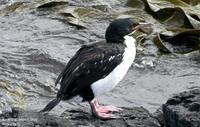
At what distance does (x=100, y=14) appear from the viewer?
478 inches

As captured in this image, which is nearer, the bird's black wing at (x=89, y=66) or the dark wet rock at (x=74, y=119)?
the dark wet rock at (x=74, y=119)

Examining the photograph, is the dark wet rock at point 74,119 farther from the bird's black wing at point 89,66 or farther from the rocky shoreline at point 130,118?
the bird's black wing at point 89,66

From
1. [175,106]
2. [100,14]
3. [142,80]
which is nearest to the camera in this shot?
[175,106]

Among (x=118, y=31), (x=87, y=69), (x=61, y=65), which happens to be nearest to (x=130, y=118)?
(x=87, y=69)

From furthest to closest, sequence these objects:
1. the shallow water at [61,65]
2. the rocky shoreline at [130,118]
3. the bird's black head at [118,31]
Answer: the shallow water at [61,65]
the bird's black head at [118,31]
the rocky shoreline at [130,118]

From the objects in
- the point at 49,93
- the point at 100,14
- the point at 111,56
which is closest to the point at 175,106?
the point at 111,56

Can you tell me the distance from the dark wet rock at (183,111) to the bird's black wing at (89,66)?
0.71 metres

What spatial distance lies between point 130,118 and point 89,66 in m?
0.64

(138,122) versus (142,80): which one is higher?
(138,122)

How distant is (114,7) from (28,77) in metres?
3.78

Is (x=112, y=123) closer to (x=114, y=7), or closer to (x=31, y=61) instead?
(x=31, y=61)

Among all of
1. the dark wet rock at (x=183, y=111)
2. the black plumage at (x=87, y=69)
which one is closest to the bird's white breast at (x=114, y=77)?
the black plumage at (x=87, y=69)

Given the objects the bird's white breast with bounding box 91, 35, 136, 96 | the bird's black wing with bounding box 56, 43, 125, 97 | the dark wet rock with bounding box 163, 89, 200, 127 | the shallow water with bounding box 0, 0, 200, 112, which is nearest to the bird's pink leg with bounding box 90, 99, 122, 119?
the bird's white breast with bounding box 91, 35, 136, 96

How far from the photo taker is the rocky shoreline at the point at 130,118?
5812 mm
